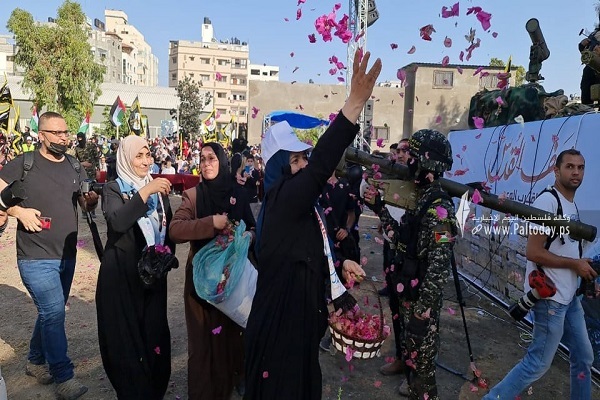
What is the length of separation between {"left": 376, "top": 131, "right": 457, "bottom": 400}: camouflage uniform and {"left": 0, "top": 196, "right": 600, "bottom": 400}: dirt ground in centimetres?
99

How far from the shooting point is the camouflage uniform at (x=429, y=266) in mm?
2916

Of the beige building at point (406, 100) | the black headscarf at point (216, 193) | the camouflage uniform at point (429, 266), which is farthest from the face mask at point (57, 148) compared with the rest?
the beige building at point (406, 100)

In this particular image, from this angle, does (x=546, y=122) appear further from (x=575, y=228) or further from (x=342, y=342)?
(x=342, y=342)

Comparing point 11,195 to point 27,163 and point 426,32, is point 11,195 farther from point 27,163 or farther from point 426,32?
point 426,32

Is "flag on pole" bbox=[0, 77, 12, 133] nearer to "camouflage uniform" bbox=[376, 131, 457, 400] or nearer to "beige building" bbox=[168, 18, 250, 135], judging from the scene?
"camouflage uniform" bbox=[376, 131, 457, 400]

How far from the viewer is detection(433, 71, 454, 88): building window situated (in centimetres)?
3328

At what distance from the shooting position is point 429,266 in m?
2.96

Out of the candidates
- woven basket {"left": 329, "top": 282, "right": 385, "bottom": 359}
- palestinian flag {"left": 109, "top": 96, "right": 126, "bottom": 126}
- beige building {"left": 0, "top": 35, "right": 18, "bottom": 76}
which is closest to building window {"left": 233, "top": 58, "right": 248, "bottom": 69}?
beige building {"left": 0, "top": 35, "right": 18, "bottom": 76}

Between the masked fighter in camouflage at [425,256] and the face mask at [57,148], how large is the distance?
2.74 meters

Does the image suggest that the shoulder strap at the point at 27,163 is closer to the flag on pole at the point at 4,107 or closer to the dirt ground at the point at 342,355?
the dirt ground at the point at 342,355

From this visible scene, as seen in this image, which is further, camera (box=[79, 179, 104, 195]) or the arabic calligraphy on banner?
the arabic calligraphy on banner

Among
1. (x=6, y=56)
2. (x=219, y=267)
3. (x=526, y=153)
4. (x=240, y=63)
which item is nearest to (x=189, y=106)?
(x=526, y=153)

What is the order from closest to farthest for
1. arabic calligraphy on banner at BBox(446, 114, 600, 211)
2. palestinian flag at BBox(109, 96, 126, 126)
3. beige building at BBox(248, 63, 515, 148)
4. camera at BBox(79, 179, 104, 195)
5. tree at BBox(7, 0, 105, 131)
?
camera at BBox(79, 179, 104, 195), arabic calligraphy on banner at BBox(446, 114, 600, 211), palestinian flag at BBox(109, 96, 126, 126), tree at BBox(7, 0, 105, 131), beige building at BBox(248, 63, 515, 148)

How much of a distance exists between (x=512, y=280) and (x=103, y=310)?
5075mm
